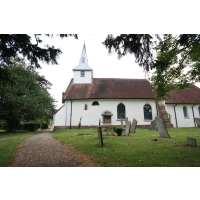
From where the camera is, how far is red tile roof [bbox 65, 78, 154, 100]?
61.4 ft

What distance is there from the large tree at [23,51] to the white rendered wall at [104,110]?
46.1 ft

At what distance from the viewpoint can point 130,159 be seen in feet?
12.6

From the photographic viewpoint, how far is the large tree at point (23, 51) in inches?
154

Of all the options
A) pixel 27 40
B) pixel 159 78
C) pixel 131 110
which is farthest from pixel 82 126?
pixel 27 40

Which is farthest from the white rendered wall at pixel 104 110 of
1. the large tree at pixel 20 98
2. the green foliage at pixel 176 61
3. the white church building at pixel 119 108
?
the green foliage at pixel 176 61

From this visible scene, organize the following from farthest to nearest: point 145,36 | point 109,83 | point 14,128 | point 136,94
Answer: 1. point 109,83
2. point 136,94
3. point 14,128
4. point 145,36

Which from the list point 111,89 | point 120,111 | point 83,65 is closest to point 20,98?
point 83,65

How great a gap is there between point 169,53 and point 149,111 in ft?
46.0

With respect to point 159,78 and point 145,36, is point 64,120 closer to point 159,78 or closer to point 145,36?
point 159,78

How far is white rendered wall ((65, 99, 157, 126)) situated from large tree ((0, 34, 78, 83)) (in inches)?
553

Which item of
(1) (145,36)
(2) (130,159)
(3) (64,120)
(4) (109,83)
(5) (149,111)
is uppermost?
(4) (109,83)

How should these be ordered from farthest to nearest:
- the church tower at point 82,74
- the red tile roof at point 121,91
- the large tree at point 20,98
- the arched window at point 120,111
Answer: the church tower at point 82,74 < the red tile roof at point 121,91 < the arched window at point 120,111 < the large tree at point 20,98

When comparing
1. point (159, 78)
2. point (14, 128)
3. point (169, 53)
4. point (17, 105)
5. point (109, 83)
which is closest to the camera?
point (169, 53)

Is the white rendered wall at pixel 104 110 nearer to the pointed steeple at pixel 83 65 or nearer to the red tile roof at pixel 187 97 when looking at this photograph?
the red tile roof at pixel 187 97
